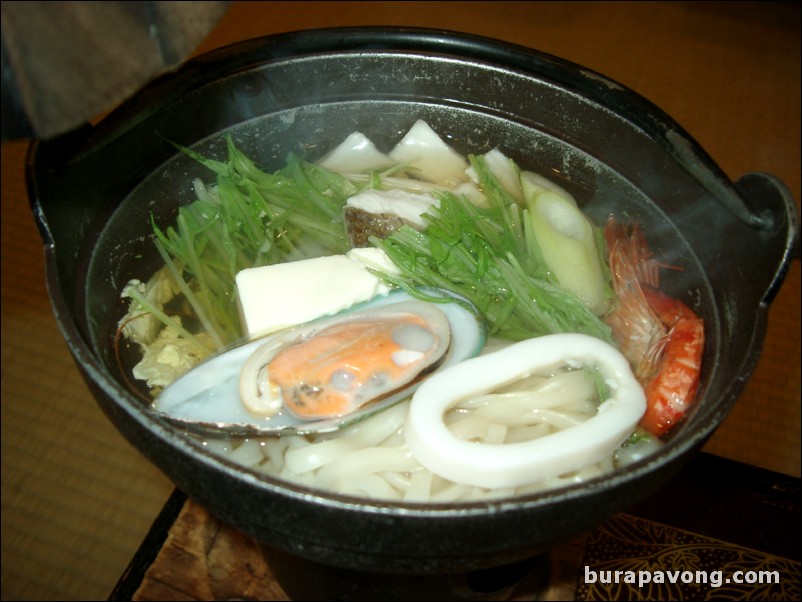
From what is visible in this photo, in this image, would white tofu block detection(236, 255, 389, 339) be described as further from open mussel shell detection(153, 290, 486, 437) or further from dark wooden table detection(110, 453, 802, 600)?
dark wooden table detection(110, 453, 802, 600)

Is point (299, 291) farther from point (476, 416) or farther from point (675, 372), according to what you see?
point (675, 372)

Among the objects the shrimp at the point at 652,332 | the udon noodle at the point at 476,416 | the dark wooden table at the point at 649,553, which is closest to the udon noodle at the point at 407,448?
the udon noodle at the point at 476,416

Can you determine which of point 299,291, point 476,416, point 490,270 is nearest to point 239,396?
point 299,291

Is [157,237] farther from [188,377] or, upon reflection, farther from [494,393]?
[494,393]

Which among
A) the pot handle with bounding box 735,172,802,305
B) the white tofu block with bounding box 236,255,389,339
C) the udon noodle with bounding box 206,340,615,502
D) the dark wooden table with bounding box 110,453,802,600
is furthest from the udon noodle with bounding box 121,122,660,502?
the dark wooden table with bounding box 110,453,802,600

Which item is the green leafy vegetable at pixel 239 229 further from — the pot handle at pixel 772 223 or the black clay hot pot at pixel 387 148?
the pot handle at pixel 772 223

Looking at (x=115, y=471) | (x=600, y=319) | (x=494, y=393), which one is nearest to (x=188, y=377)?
(x=494, y=393)
